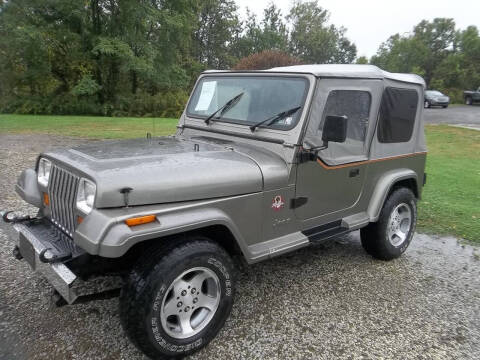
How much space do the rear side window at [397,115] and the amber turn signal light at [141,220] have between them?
2581 mm

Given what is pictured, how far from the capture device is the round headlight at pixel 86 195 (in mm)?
2266

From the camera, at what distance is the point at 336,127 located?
8.96 ft

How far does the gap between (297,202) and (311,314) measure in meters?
0.97

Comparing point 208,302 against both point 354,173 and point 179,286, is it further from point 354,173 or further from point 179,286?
point 354,173

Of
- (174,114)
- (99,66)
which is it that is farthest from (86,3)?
(174,114)

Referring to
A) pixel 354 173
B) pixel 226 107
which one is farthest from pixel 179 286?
pixel 354 173

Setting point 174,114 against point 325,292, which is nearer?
point 325,292

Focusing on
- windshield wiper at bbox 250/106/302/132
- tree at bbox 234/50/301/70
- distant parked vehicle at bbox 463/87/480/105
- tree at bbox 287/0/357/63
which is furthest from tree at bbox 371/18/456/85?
windshield wiper at bbox 250/106/302/132

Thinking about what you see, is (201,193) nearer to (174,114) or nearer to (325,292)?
(325,292)

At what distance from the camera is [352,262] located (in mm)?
4102

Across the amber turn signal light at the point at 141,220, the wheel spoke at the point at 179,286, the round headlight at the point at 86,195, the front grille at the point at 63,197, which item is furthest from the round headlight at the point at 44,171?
the wheel spoke at the point at 179,286

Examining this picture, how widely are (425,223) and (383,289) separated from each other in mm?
2429

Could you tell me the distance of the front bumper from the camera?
218 cm

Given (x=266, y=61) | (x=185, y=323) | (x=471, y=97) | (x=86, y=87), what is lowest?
(x=185, y=323)
